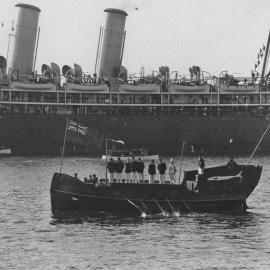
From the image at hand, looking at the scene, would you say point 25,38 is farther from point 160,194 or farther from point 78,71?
point 160,194

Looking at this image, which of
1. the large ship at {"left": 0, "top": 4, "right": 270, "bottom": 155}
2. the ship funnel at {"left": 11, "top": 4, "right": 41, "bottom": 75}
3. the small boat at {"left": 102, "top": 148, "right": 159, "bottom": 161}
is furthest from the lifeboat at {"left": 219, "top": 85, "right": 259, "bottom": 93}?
the ship funnel at {"left": 11, "top": 4, "right": 41, "bottom": 75}

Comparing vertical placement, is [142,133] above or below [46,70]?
below

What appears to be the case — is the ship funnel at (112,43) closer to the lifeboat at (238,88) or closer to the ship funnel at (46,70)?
the ship funnel at (46,70)

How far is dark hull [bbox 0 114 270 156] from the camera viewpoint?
10150 centimetres

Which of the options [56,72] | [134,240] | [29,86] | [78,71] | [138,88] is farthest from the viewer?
[78,71]

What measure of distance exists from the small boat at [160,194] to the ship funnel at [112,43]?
Result: 65.6 meters

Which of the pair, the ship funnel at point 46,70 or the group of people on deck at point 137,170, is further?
the ship funnel at point 46,70

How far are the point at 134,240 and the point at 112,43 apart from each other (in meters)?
73.5

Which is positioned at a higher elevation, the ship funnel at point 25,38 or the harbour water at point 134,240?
the ship funnel at point 25,38

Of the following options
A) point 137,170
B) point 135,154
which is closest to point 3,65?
point 135,154

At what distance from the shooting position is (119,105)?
355ft

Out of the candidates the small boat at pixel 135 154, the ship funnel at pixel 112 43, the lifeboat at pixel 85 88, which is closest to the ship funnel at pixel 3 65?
the lifeboat at pixel 85 88

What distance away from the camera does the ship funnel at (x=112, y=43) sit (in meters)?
111

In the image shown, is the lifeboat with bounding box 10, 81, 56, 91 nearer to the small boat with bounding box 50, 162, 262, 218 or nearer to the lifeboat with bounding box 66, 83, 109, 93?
the lifeboat with bounding box 66, 83, 109, 93
